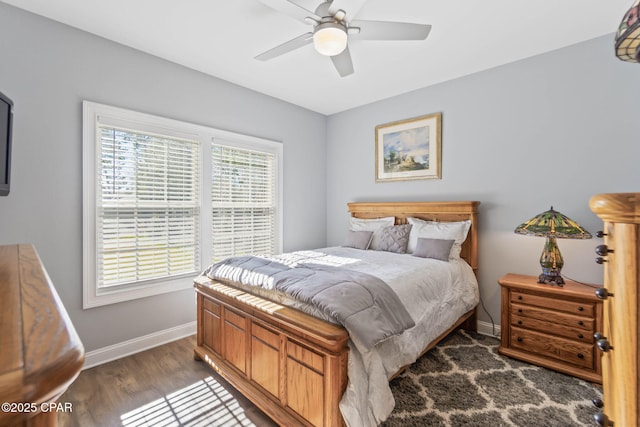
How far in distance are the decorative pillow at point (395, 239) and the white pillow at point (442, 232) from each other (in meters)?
0.06

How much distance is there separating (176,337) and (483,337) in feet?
10.4

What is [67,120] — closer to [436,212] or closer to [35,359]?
[35,359]

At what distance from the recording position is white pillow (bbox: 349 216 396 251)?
3.69 metres

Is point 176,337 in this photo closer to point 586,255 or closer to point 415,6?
point 415,6

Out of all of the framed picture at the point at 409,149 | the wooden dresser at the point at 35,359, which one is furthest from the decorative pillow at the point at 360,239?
the wooden dresser at the point at 35,359

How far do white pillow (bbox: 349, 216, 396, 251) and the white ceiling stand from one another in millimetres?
1694

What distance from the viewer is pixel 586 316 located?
7.55ft

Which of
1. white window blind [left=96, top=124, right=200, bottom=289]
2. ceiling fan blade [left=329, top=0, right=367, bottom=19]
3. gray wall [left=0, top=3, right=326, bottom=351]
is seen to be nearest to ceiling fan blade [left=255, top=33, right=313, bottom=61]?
ceiling fan blade [left=329, top=0, right=367, bottom=19]

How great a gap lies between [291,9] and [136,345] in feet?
10.1

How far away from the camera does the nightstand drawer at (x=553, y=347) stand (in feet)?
7.55

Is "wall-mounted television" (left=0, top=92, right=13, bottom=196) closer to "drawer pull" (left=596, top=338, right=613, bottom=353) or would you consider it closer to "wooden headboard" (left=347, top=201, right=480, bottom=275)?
"drawer pull" (left=596, top=338, right=613, bottom=353)

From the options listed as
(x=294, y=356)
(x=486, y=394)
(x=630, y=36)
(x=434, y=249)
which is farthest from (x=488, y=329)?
(x=630, y=36)

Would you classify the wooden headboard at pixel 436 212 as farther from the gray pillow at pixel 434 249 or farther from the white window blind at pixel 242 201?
the white window blind at pixel 242 201

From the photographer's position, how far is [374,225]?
3865mm
